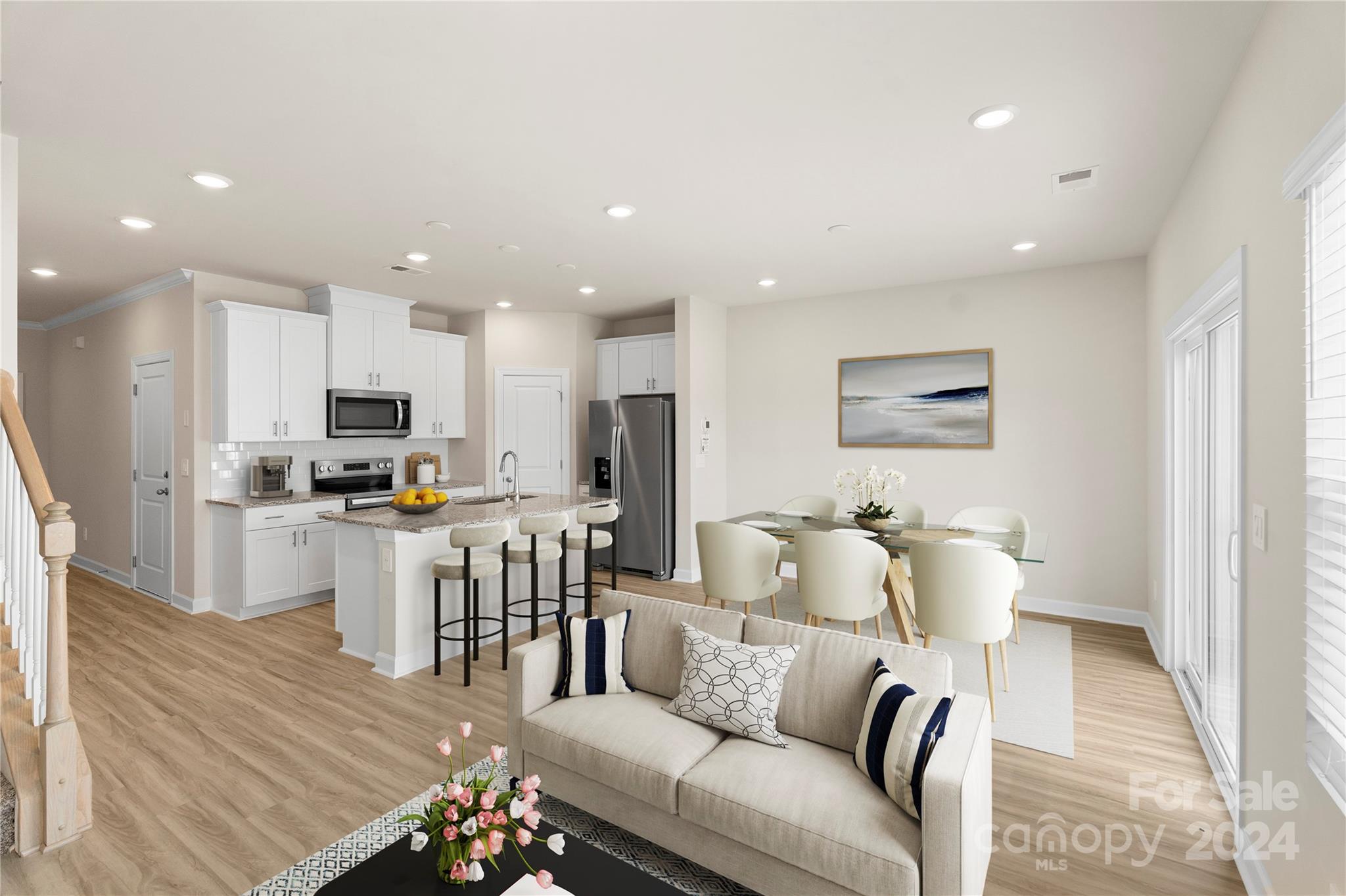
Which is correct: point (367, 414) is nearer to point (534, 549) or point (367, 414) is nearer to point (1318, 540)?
point (534, 549)

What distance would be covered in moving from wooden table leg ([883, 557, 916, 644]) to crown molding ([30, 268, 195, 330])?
18.0 ft

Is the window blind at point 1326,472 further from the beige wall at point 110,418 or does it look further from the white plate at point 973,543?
the beige wall at point 110,418

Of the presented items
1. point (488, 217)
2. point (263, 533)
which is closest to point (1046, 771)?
point (488, 217)

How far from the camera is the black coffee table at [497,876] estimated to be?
1468 millimetres

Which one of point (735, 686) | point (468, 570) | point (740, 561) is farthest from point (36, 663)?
point (740, 561)

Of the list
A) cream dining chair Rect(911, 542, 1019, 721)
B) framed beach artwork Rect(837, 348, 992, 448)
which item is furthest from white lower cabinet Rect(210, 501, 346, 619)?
framed beach artwork Rect(837, 348, 992, 448)

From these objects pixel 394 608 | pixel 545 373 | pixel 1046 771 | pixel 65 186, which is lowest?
pixel 1046 771

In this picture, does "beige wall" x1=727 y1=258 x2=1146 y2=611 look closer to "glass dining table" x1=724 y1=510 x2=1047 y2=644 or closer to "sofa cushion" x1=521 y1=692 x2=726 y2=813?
"glass dining table" x1=724 y1=510 x2=1047 y2=644

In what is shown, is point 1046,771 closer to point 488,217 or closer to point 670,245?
point 670,245

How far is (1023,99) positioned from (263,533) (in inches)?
215

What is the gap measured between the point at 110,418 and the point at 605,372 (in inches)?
182

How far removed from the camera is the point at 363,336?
19.0ft

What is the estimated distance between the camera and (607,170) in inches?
120

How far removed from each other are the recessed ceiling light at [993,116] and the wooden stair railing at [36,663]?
140 inches
